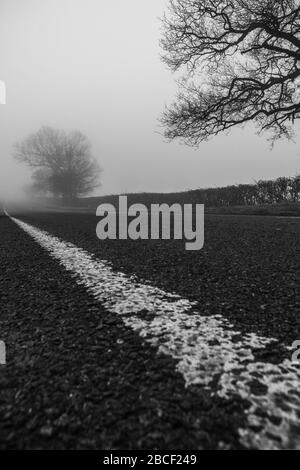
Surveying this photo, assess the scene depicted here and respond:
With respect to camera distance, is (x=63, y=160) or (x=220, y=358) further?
(x=63, y=160)

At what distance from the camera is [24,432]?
789 mm

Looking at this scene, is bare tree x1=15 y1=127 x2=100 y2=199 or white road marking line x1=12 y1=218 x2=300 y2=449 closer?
white road marking line x1=12 y1=218 x2=300 y2=449

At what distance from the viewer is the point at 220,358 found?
3.48 feet

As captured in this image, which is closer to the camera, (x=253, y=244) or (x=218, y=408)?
(x=218, y=408)

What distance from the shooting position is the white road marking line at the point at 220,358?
2.54 feet

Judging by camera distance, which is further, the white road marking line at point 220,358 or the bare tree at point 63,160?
the bare tree at point 63,160

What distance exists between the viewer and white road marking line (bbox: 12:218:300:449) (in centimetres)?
77
